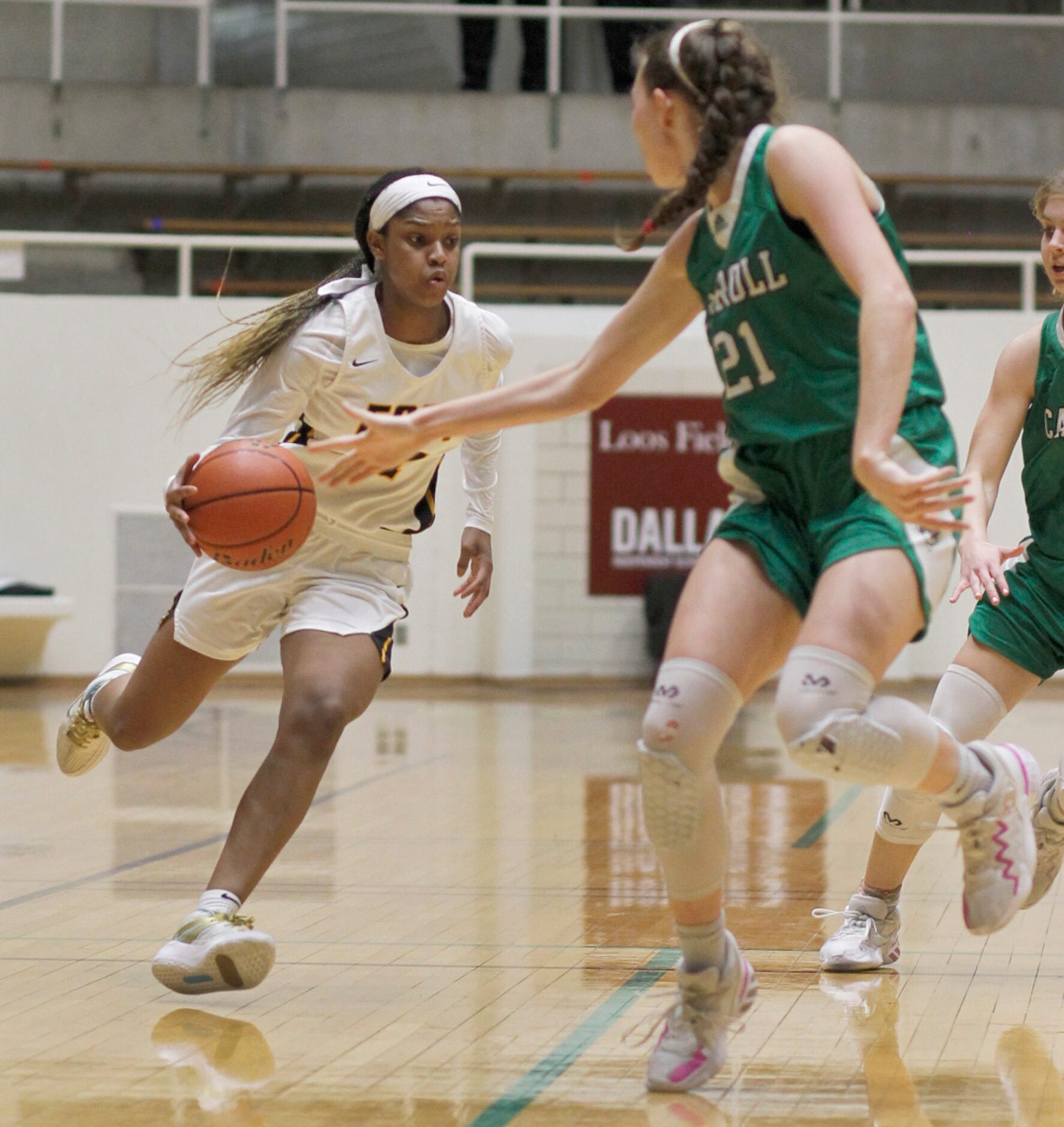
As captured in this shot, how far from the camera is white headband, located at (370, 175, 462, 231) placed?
11.9 feet

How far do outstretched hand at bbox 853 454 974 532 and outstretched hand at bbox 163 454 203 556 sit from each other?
4.90 feet

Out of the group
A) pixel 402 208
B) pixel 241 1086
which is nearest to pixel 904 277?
pixel 402 208

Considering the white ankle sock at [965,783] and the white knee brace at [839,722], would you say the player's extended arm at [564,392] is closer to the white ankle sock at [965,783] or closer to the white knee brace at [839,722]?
the white knee brace at [839,722]

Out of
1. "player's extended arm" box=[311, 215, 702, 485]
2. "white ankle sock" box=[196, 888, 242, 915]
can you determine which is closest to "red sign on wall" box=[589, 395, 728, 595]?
"white ankle sock" box=[196, 888, 242, 915]

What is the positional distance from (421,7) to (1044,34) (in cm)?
564

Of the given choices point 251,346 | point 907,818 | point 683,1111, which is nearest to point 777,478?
point 683,1111

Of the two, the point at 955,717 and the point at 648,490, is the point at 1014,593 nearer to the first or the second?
the point at 955,717

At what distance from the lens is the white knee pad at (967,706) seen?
3430mm

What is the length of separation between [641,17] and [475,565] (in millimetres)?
9796

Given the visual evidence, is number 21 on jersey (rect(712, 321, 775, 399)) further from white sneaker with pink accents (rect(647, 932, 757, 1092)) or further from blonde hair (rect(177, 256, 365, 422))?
blonde hair (rect(177, 256, 365, 422))

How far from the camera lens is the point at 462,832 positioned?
5.81m

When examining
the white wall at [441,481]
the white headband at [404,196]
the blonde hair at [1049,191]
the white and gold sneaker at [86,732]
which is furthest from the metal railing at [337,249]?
the blonde hair at [1049,191]

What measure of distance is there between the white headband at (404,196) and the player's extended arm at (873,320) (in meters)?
1.20

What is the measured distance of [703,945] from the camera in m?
2.80
